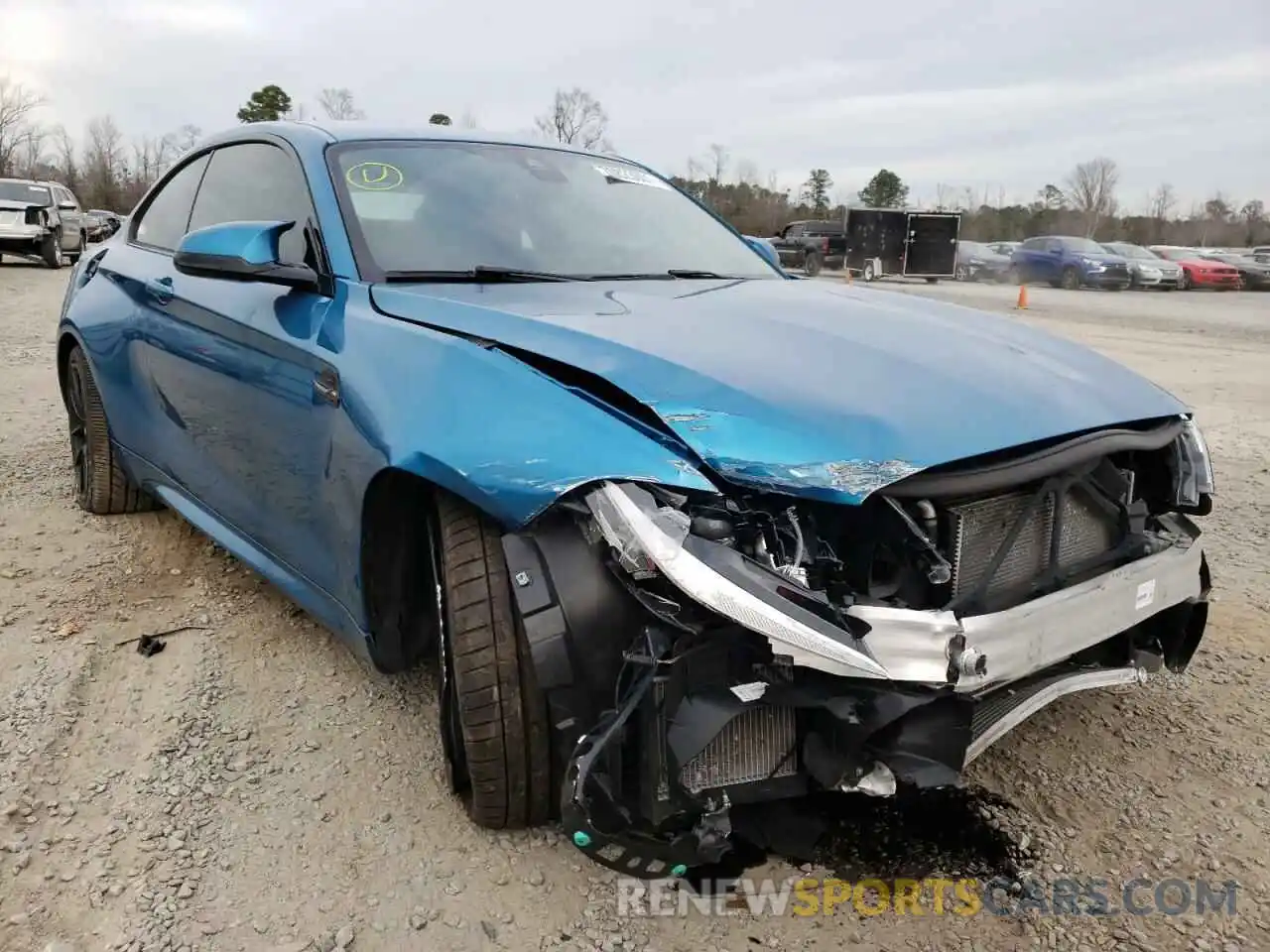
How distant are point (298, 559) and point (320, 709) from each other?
17.0 inches

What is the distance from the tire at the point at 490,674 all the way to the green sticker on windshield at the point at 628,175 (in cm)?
175

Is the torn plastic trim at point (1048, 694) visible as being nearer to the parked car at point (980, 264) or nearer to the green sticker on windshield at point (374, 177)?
the green sticker on windshield at point (374, 177)

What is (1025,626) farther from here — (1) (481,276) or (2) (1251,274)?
(2) (1251,274)

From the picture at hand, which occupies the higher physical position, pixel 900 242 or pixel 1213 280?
pixel 900 242

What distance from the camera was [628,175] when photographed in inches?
139

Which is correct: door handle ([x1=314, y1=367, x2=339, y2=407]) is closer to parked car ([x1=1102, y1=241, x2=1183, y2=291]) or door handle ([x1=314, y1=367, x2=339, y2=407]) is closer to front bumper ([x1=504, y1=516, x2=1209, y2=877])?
front bumper ([x1=504, y1=516, x2=1209, y2=877])

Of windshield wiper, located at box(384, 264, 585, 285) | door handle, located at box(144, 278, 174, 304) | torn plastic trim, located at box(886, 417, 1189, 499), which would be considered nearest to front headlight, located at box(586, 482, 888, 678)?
torn plastic trim, located at box(886, 417, 1189, 499)

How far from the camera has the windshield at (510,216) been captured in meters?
2.72

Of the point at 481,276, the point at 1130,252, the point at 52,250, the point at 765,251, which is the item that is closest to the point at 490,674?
the point at 481,276

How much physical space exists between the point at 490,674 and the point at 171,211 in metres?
2.84

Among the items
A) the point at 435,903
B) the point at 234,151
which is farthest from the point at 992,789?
→ the point at 234,151

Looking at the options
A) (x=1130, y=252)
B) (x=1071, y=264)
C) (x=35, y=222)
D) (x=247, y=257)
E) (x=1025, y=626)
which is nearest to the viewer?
(x=1025, y=626)

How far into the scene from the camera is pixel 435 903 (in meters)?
1.99

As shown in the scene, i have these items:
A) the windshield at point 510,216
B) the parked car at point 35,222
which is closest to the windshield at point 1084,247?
the parked car at point 35,222
